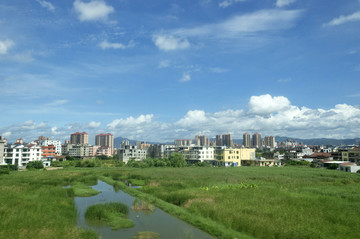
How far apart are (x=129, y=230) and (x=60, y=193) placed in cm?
1413

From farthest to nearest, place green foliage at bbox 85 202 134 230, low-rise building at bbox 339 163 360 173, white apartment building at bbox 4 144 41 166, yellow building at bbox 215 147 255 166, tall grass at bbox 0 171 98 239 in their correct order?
yellow building at bbox 215 147 255 166, white apartment building at bbox 4 144 41 166, low-rise building at bbox 339 163 360 173, green foliage at bbox 85 202 134 230, tall grass at bbox 0 171 98 239

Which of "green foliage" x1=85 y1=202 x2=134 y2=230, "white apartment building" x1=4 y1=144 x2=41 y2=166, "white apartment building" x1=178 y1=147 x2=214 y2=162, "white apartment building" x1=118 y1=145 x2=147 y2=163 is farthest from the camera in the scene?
"white apartment building" x1=118 y1=145 x2=147 y2=163

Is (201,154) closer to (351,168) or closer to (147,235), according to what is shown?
(351,168)

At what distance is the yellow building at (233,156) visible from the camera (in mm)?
90062

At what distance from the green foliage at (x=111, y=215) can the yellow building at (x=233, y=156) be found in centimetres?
7251

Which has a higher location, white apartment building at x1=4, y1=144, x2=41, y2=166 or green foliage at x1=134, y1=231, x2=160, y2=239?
white apartment building at x1=4, y1=144, x2=41, y2=166

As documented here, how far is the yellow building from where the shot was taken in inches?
3546

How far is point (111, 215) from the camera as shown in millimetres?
18531

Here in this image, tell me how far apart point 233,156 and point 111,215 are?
76302 millimetres

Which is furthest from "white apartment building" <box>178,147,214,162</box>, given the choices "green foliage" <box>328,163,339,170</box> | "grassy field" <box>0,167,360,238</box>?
"grassy field" <box>0,167,360,238</box>

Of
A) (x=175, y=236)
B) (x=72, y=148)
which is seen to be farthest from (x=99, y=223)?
(x=72, y=148)

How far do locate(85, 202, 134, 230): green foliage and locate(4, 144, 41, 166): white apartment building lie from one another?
7307cm

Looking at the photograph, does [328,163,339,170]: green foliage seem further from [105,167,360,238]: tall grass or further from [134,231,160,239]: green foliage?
[134,231,160,239]: green foliage

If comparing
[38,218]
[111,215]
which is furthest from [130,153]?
[38,218]
